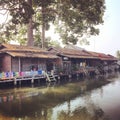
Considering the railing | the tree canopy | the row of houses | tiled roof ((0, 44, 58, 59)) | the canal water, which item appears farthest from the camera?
the row of houses

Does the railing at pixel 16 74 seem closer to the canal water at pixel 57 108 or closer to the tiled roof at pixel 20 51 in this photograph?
the tiled roof at pixel 20 51

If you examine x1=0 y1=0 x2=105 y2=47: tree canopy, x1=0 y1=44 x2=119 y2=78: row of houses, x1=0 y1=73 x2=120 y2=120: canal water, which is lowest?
x1=0 y1=73 x2=120 y2=120: canal water

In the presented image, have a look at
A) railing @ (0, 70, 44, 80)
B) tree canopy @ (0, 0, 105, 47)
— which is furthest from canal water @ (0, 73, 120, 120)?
tree canopy @ (0, 0, 105, 47)

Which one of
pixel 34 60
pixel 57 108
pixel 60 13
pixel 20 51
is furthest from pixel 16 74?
pixel 60 13

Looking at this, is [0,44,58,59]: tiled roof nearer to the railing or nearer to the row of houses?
the row of houses

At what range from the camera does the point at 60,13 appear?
37.8m

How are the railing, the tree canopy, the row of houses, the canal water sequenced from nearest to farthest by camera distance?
the canal water
the tree canopy
the railing
the row of houses

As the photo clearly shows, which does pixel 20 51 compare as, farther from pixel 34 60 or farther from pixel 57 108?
pixel 57 108

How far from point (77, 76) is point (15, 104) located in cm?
2489

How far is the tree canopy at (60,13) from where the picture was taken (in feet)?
68.3

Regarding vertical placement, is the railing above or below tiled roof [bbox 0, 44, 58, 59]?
below

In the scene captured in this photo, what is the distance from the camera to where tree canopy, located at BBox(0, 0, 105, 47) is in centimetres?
2081

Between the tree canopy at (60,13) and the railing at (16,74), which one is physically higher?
the tree canopy at (60,13)

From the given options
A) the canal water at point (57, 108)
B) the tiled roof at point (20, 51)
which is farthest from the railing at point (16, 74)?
the canal water at point (57, 108)
